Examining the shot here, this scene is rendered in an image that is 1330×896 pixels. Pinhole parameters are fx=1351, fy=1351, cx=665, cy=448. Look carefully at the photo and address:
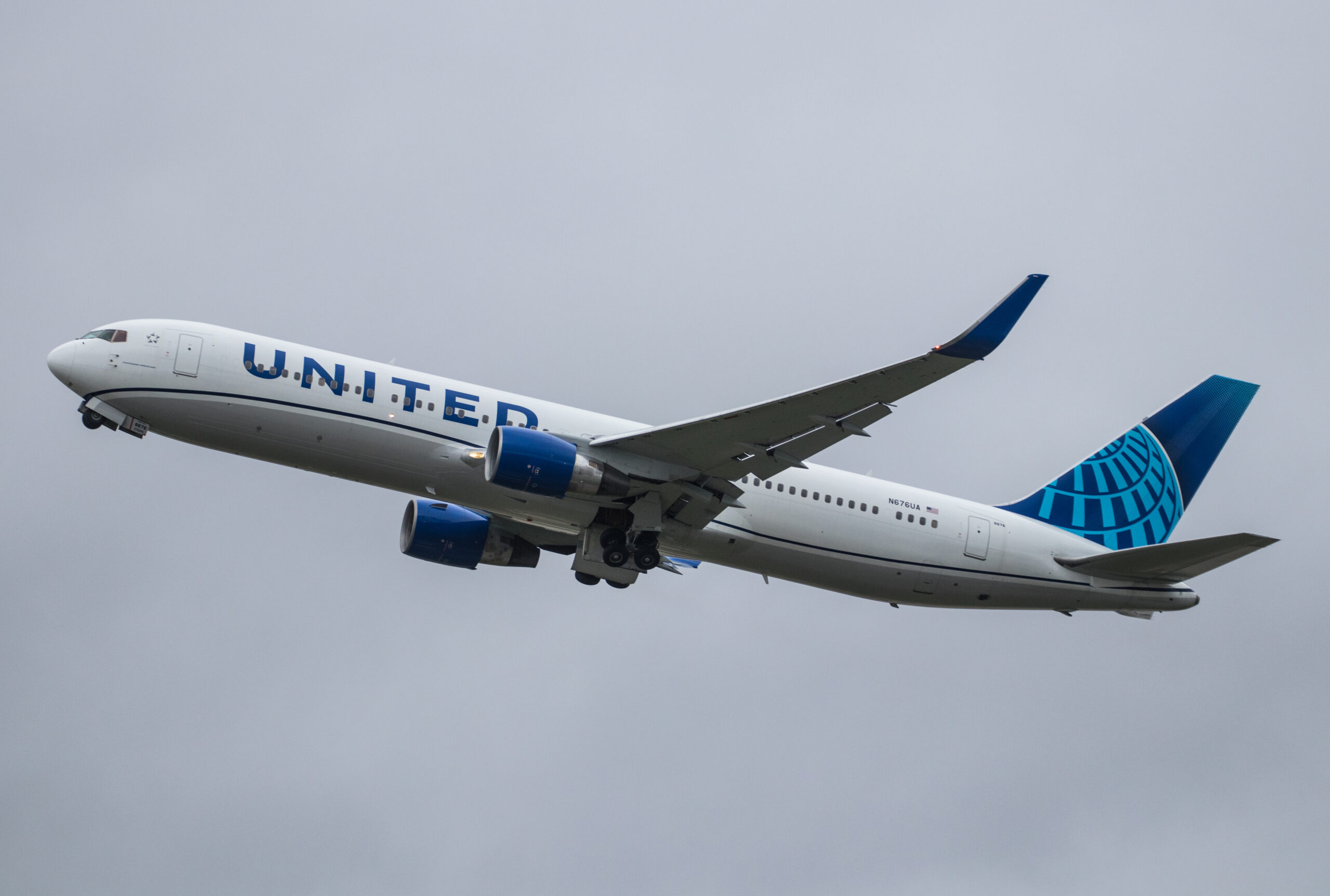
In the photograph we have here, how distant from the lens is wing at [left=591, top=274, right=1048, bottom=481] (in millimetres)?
26328

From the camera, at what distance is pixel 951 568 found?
3569cm

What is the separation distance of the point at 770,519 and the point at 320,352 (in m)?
11.8

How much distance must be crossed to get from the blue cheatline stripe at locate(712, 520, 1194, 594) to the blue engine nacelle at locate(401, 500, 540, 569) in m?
7.42

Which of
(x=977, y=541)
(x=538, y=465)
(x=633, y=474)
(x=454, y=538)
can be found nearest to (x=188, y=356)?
(x=538, y=465)

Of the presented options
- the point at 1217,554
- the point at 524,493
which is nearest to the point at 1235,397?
the point at 1217,554

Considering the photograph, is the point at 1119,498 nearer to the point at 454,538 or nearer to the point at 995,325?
the point at 995,325

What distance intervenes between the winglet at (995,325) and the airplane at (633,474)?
0.15 feet

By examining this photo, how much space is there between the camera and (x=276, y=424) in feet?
102

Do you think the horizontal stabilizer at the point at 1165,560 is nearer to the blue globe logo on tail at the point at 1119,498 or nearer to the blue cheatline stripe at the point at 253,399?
the blue globe logo on tail at the point at 1119,498

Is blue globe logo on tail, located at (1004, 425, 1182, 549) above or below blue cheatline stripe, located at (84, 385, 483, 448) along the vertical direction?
above

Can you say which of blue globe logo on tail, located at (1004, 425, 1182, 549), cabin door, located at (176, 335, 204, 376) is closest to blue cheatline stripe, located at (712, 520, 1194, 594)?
blue globe logo on tail, located at (1004, 425, 1182, 549)

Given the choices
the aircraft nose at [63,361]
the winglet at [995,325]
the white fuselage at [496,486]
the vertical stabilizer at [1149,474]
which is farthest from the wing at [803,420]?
the aircraft nose at [63,361]

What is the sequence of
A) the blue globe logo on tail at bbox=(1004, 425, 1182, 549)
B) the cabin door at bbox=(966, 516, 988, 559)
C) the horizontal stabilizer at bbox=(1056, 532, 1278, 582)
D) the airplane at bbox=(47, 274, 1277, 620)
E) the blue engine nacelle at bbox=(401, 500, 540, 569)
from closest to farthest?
1. the airplane at bbox=(47, 274, 1277, 620)
2. the horizontal stabilizer at bbox=(1056, 532, 1278, 582)
3. the cabin door at bbox=(966, 516, 988, 559)
4. the blue engine nacelle at bbox=(401, 500, 540, 569)
5. the blue globe logo on tail at bbox=(1004, 425, 1182, 549)

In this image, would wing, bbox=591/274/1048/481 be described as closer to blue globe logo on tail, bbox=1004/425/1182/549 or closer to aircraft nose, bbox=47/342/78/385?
blue globe logo on tail, bbox=1004/425/1182/549
